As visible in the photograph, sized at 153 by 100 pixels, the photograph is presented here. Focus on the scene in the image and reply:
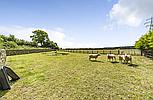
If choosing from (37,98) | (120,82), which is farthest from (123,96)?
(37,98)

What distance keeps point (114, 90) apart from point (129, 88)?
117 cm

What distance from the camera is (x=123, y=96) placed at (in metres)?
10.7

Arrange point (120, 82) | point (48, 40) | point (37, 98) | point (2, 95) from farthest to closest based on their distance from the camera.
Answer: point (48, 40) → point (120, 82) → point (2, 95) → point (37, 98)

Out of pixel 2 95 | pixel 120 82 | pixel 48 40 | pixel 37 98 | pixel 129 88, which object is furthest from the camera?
pixel 48 40

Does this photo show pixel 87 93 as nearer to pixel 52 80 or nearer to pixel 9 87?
pixel 52 80

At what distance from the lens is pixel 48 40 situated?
4144 inches

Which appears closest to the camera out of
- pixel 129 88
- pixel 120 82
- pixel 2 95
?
pixel 2 95

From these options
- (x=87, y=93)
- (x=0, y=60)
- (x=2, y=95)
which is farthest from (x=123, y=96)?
(x=0, y=60)

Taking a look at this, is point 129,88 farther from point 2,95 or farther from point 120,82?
point 2,95

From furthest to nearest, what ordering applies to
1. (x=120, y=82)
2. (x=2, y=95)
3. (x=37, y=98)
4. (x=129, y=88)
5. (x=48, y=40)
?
(x=48, y=40), (x=120, y=82), (x=129, y=88), (x=2, y=95), (x=37, y=98)

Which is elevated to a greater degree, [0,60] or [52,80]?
[0,60]

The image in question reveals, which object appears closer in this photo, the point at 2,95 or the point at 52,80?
the point at 2,95

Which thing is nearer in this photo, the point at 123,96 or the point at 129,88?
the point at 123,96

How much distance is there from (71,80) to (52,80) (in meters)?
1.32
